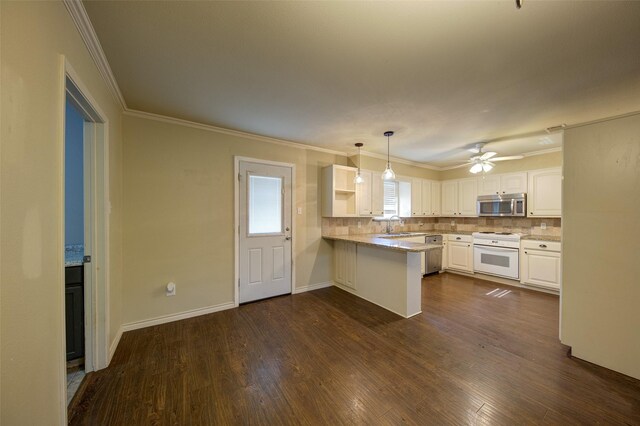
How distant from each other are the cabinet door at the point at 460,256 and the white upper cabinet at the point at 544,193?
1.25 m

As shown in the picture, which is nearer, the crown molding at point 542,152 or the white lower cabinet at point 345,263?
the white lower cabinet at point 345,263

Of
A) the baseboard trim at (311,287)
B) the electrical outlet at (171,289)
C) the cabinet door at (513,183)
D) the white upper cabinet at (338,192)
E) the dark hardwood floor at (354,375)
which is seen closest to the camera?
the dark hardwood floor at (354,375)

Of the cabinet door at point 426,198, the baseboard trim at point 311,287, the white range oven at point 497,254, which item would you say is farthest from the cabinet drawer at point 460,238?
the baseboard trim at point 311,287

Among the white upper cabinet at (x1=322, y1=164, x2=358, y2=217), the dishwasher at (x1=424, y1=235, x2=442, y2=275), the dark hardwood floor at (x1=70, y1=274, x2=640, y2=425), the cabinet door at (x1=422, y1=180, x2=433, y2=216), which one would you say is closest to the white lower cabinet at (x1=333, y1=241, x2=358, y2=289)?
the white upper cabinet at (x1=322, y1=164, x2=358, y2=217)

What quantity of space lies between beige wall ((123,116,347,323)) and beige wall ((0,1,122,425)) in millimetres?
A: 1579

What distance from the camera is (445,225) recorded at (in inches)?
241

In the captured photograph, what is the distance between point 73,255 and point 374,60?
315cm

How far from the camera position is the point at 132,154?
2736 mm

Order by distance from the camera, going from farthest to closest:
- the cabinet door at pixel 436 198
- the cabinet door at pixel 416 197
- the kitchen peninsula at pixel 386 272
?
the cabinet door at pixel 436 198 < the cabinet door at pixel 416 197 < the kitchen peninsula at pixel 386 272

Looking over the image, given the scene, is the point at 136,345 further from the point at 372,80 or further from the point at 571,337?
the point at 571,337

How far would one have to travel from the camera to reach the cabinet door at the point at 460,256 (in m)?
4.94

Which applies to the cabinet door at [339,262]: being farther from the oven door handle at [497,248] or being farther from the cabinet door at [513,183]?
the cabinet door at [513,183]

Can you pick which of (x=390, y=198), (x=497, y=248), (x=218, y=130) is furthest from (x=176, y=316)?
(x=497, y=248)

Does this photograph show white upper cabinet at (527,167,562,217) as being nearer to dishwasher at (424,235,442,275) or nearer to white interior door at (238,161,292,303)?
dishwasher at (424,235,442,275)
